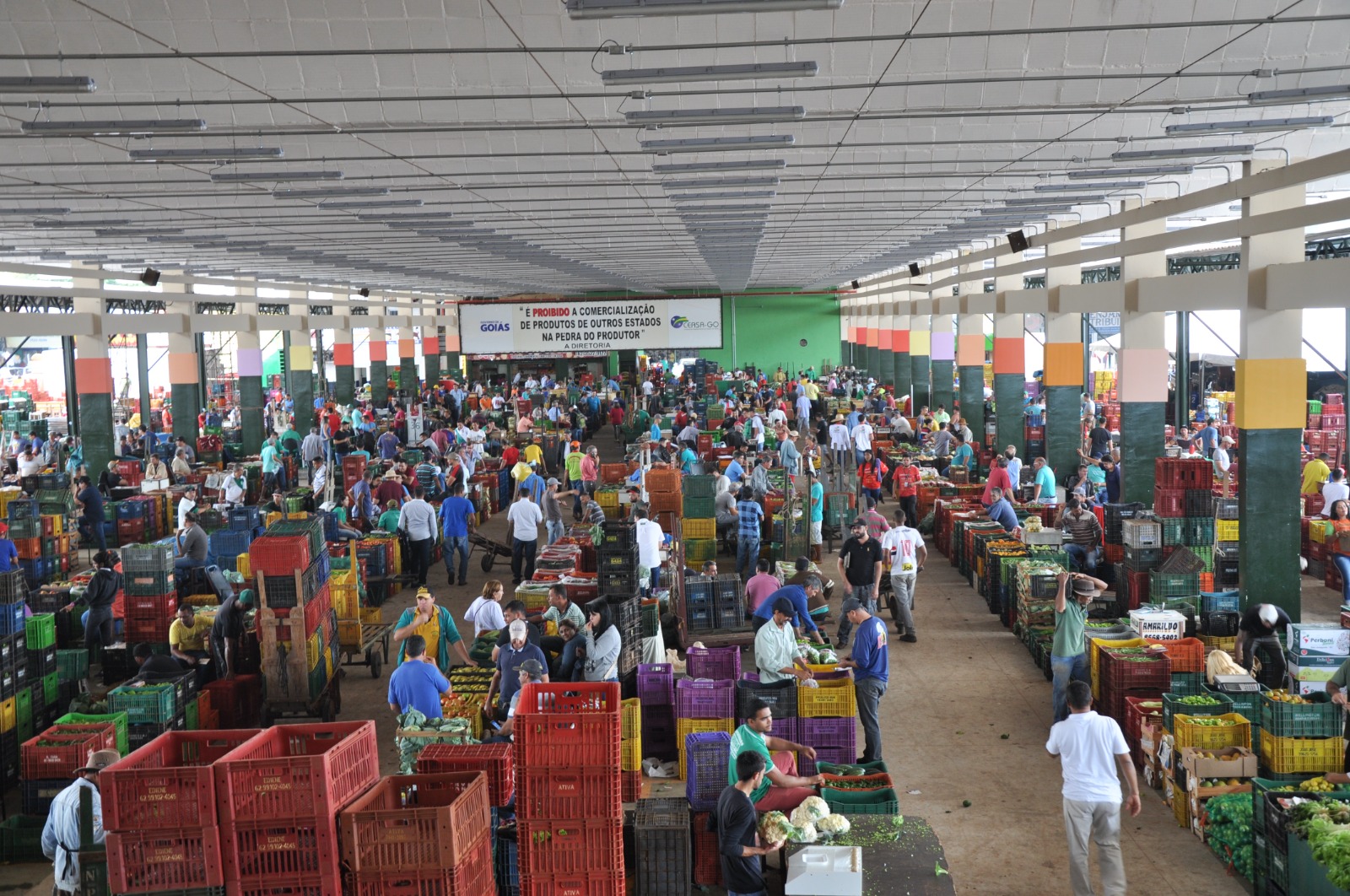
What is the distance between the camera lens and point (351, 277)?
32.7 metres

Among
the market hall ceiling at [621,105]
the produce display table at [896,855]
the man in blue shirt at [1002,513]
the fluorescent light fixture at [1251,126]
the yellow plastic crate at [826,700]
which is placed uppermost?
the market hall ceiling at [621,105]

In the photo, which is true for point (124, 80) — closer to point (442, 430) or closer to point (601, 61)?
point (601, 61)

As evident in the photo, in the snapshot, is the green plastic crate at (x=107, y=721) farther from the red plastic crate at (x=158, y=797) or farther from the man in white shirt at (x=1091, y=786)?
the man in white shirt at (x=1091, y=786)

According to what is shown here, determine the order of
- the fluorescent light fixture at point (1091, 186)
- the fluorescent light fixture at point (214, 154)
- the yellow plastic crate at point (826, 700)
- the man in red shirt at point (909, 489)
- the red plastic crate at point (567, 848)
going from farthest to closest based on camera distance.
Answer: the man in red shirt at point (909, 489), the fluorescent light fixture at point (1091, 186), the fluorescent light fixture at point (214, 154), the yellow plastic crate at point (826, 700), the red plastic crate at point (567, 848)

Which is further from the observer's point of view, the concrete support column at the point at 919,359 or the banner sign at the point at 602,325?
the concrete support column at the point at 919,359

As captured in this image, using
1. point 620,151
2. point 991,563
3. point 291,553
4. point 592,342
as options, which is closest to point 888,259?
point 592,342

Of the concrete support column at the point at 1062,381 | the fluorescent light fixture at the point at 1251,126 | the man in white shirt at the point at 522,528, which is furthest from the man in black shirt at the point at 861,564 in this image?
the concrete support column at the point at 1062,381

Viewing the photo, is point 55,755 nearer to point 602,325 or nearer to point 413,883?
point 413,883

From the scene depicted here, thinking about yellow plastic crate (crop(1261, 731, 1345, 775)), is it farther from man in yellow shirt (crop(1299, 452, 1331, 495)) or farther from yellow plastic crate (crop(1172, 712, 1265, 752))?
man in yellow shirt (crop(1299, 452, 1331, 495))

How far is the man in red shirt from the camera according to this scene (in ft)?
61.9

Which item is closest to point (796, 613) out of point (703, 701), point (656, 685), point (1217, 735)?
point (656, 685)

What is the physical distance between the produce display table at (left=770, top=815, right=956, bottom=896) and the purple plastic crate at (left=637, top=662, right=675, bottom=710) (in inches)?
100

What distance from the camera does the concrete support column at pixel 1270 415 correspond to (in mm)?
12273

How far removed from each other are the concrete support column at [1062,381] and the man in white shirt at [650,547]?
404 inches
